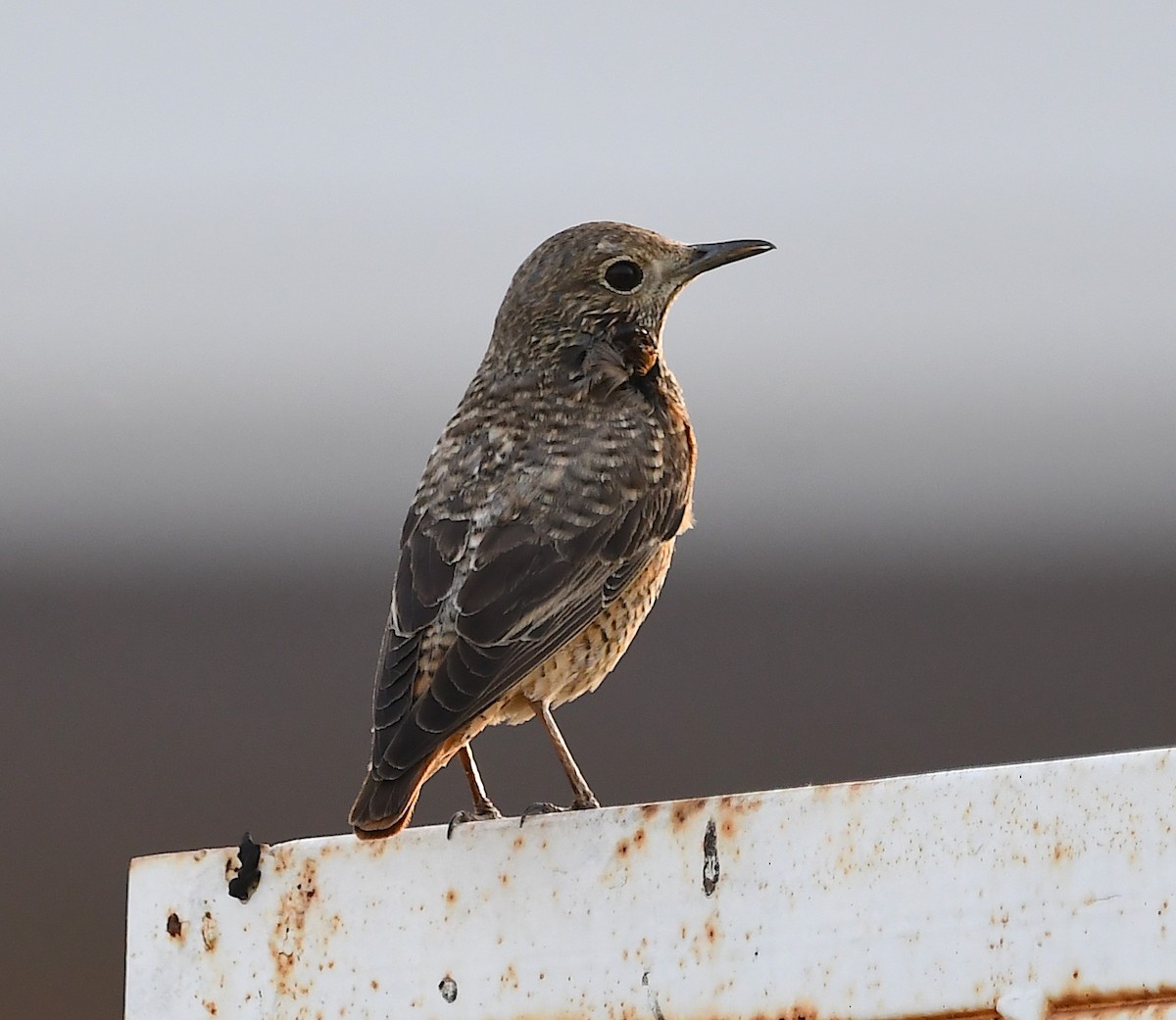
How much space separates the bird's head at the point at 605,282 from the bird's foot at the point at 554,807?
4.06 ft

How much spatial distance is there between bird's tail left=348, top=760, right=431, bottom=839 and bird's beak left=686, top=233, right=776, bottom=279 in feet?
5.96

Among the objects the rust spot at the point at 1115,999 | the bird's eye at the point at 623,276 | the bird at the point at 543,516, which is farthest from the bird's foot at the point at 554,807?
the bird's eye at the point at 623,276

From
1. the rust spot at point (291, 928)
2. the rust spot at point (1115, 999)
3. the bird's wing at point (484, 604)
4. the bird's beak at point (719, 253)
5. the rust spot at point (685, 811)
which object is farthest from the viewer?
the bird's beak at point (719, 253)

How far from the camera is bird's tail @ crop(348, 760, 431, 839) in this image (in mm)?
3553

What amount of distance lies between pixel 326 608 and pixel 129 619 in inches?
26.3

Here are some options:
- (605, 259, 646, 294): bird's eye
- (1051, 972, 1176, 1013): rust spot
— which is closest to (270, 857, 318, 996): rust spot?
(1051, 972, 1176, 1013): rust spot

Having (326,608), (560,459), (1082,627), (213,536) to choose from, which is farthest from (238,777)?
(1082,627)

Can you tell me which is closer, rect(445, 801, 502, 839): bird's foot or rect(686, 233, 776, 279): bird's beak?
rect(445, 801, 502, 839): bird's foot

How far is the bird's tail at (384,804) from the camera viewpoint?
11.7ft

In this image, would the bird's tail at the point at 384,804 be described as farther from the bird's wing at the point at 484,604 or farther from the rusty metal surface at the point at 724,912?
the rusty metal surface at the point at 724,912

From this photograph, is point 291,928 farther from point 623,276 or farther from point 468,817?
point 623,276

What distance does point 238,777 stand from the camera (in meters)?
6.43

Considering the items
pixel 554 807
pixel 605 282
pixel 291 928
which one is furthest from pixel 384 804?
pixel 605 282

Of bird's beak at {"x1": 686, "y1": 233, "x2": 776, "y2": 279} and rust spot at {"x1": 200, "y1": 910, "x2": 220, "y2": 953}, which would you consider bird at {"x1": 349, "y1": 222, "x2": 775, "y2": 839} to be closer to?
bird's beak at {"x1": 686, "y1": 233, "x2": 776, "y2": 279}
